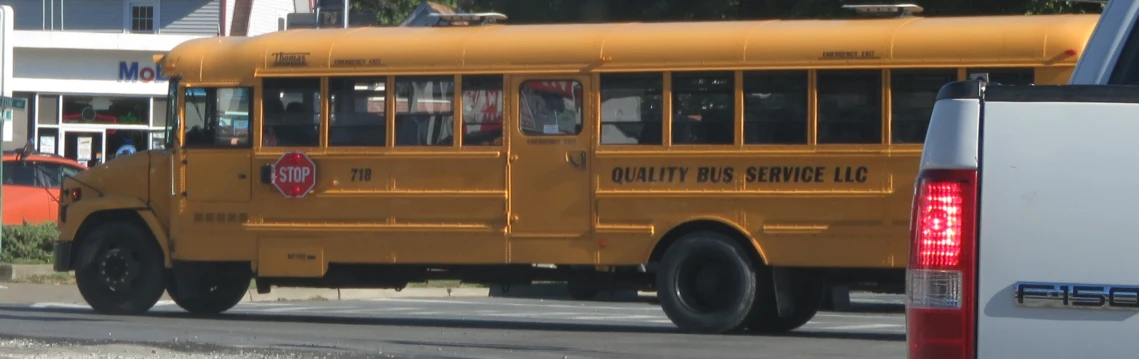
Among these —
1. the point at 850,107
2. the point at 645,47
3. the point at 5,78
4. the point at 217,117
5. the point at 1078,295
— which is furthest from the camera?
the point at 5,78

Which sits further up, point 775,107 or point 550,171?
point 775,107

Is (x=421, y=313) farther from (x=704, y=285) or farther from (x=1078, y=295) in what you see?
(x=1078, y=295)

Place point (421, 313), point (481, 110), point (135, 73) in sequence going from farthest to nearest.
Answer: point (135, 73), point (421, 313), point (481, 110)

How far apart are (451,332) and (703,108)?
2751 mm

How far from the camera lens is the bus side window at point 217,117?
13.9m

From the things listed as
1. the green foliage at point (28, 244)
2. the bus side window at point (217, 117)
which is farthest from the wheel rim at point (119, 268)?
the green foliage at point (28, 244)

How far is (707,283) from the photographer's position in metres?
12.5

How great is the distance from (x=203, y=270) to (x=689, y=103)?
4877 mm

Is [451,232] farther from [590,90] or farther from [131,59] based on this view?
[131,59]

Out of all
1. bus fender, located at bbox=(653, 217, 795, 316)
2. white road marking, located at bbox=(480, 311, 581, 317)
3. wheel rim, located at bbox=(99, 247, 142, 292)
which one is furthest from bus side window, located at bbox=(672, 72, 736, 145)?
wheel rim, located at bbox=(99, 247, 142, 292)

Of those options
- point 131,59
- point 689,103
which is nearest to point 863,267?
point 689,103

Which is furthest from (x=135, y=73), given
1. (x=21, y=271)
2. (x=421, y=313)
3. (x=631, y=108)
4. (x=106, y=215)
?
(x=631, y=108)

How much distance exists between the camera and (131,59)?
120ft

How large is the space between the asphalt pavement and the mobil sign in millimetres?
20280
